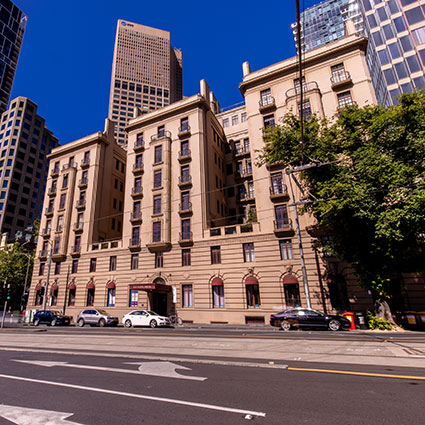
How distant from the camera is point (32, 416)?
4.73m

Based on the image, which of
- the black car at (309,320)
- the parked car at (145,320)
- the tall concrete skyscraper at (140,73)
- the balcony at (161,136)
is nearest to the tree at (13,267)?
the balcony at (161,136)

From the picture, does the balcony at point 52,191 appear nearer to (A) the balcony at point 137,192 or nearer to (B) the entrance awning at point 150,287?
(A) the balcony at point 137,192

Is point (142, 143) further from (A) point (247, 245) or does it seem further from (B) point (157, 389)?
(B) point (157, 389)

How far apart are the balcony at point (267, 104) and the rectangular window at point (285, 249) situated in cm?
1564

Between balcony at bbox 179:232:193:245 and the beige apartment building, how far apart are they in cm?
12

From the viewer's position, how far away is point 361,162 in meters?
18.1

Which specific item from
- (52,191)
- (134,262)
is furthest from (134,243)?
(52,191)

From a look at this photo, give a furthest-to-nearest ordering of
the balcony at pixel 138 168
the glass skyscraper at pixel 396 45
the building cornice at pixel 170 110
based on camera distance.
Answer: the glass skyscraper at pixel 396 45
the balcony at pixel 138 168
the building cornice at pixel 170 110

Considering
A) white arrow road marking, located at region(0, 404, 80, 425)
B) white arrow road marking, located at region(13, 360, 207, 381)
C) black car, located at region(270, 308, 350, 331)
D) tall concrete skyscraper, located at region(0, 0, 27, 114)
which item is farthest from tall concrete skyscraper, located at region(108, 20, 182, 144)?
white arrow road marking, located at region(0, 404, 80, 425)

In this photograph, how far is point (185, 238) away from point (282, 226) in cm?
1084

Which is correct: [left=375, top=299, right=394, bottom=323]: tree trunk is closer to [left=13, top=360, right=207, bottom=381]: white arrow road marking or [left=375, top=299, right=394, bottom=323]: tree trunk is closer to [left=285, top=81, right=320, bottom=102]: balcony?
[left=13, top=360, right=207, bottom=381]: white arrow road marking

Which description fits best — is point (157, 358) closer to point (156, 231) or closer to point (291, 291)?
point (291, 291)

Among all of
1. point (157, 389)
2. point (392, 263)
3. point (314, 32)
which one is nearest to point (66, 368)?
point (157, 389)

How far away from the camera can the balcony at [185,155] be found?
3272 cm
